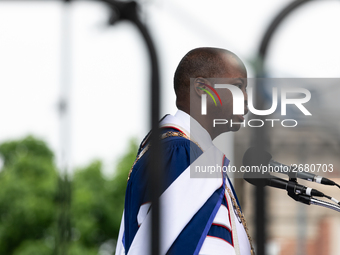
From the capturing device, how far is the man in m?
1.58

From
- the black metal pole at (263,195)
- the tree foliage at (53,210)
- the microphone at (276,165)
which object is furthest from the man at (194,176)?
the tree foliage at (53,210)

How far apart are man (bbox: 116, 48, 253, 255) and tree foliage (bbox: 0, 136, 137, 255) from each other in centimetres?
2183

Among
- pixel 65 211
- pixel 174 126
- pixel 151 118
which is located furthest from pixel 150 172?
pixel 174 126

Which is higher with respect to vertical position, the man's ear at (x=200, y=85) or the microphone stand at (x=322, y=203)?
the man's ear at (x=200, y=85)

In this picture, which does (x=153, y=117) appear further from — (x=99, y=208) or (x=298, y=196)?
(x=99, y=208)

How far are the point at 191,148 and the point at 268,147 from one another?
46 cm

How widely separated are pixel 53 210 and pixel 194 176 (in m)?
25.3

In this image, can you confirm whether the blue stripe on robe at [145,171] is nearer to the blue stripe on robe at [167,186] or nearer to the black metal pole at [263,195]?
the blue stripe on robe at [167,186]

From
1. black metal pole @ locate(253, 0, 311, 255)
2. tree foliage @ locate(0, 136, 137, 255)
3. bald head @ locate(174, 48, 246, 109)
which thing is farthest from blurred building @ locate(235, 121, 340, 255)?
tree foliage @ locate(0, 136, 137, 255)

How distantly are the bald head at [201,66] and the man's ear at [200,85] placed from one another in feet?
0.05

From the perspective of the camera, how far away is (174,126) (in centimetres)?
183

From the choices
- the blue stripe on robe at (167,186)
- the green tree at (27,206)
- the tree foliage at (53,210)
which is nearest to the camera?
the blue stripe on robe at (167,186)

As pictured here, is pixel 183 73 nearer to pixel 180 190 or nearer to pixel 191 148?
pixel 191 148

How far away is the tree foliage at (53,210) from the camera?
79.7 ft
